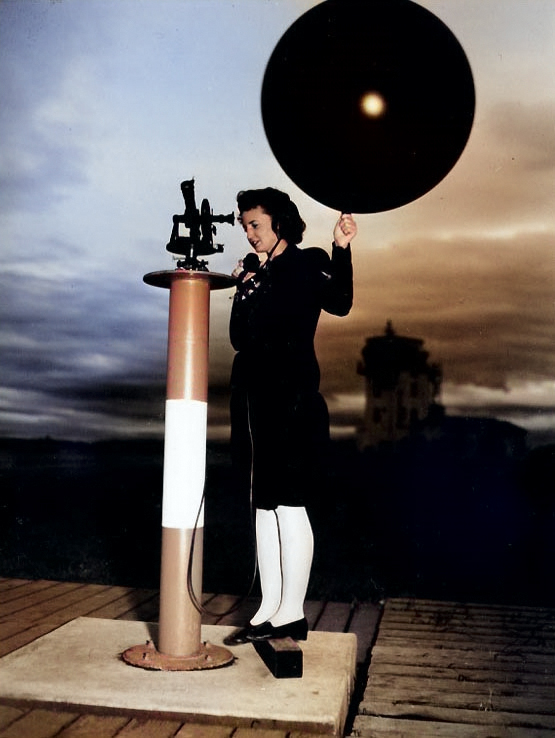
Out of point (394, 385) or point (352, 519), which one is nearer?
point (394, 385)

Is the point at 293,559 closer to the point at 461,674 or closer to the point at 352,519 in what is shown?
the point at 461,674

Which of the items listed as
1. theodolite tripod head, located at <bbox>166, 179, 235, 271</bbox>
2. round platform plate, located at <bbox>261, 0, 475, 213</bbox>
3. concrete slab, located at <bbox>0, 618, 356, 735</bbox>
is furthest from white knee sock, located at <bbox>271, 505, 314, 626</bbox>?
round platform plate, located at <bbox>261, 0, 475, 213</bbox>

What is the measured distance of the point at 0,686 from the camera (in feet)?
6.63

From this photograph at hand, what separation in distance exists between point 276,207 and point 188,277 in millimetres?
379

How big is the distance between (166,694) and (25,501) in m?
3.18

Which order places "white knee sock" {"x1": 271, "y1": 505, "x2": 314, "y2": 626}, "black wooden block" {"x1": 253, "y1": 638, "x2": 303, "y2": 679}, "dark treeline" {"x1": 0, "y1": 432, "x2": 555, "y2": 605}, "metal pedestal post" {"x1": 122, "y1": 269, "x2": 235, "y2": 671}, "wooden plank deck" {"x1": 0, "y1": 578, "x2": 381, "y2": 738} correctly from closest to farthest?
1. "wooden plank deck" {"x1": 0, "y1": 578, "x2": 381, "y2": 738}
2. "black wooden block" {"x1": 253, "y1": 638, "x2": 303, "y2": 679}
3. "metal pedestal post" {"x1": 122, "y1": 269, "x2": 235, "y2": 671}
4. "white knee sock" {"x1": 271, "y1": 505, "x2": 314, "y2": 626}
5. "dark treeline" {"x1": 0, "y1": 432, "x2": 555, "y2": 605}

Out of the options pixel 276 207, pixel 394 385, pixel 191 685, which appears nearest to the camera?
pixel 191 685

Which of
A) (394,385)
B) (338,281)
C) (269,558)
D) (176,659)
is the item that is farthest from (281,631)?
(394,385)

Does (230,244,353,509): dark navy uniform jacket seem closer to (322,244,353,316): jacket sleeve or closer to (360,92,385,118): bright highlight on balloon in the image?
(322,244,353,316): jacket sleeve

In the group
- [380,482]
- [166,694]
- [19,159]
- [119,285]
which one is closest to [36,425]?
[119,285]

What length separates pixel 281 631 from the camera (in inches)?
94.4

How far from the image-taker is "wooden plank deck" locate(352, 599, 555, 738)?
1990mm

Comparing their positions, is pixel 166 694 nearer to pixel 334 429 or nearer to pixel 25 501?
pixel 334 429

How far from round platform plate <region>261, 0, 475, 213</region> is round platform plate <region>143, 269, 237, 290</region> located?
38 centimetres
